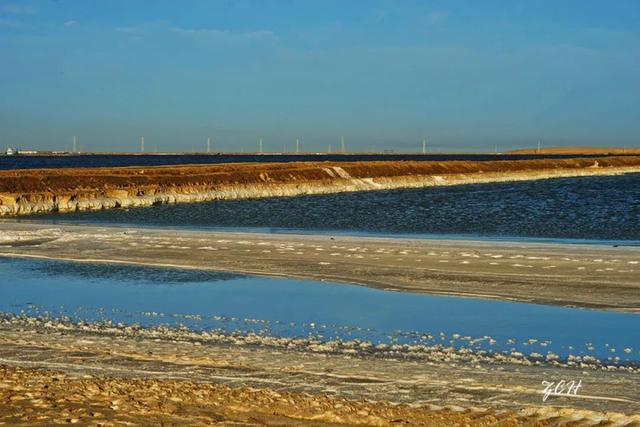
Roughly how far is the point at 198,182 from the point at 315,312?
46.5 metres

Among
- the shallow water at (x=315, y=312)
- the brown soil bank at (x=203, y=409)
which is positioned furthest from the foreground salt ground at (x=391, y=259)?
the brown soil bank at (x=203, y=409)

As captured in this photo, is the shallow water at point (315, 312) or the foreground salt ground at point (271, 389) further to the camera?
the shallow water at point (315, 312)

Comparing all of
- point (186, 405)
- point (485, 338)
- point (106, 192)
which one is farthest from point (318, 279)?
point (106, 192)

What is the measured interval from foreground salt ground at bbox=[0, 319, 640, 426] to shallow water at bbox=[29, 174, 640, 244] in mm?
20352

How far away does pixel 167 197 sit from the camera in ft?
173

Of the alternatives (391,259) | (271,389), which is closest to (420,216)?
(391,259)

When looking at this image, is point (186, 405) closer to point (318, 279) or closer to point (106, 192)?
point (318, 279)

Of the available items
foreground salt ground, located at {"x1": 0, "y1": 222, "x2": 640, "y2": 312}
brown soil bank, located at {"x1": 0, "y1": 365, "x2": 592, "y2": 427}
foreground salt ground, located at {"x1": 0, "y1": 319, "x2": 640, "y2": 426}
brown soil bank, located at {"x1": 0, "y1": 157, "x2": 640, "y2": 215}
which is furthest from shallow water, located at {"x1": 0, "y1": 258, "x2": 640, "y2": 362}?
brown soil bank, located at {"x1": 0, "y1": 157, "x2": 640, "y2": 215}

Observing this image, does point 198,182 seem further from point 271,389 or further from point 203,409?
point 203,409

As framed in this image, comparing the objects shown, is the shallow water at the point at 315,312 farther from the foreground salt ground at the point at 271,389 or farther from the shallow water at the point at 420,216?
the shallow water at the point at 420,216

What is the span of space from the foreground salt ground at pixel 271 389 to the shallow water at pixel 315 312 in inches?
67.3

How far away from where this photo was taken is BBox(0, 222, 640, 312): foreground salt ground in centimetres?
1741

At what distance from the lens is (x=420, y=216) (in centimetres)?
4122

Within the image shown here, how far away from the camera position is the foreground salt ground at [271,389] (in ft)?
25.9
